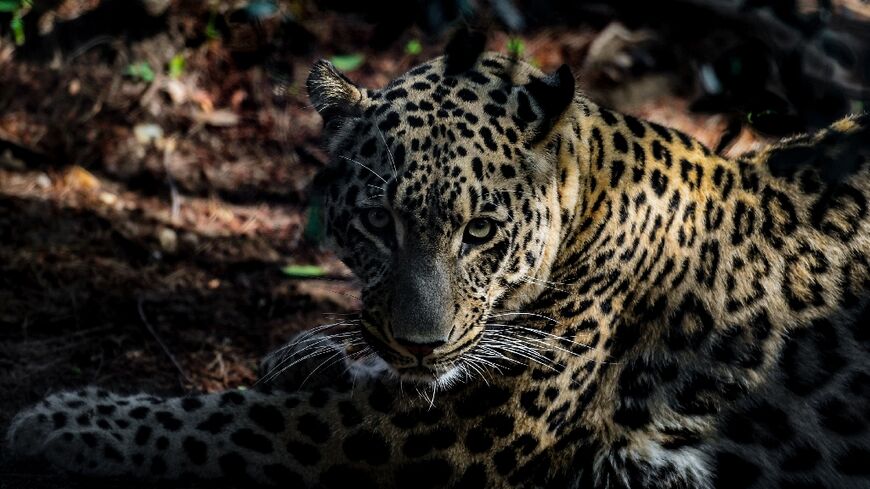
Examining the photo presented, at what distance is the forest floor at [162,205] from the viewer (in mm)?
7332

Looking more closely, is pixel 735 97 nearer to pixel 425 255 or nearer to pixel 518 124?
A: pixel 518 124

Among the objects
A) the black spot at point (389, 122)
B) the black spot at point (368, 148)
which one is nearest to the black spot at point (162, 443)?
the black spot at point (368, 148)

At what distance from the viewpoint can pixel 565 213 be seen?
5.49 metres

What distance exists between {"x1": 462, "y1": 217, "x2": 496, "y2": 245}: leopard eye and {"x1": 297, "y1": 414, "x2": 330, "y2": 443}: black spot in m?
1.22

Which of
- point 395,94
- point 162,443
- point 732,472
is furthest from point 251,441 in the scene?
point 732,472

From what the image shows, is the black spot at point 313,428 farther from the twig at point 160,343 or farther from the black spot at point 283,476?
the twig at point 160,343

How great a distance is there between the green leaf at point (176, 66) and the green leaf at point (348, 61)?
4.95 feet

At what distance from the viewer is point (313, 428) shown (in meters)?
5.54

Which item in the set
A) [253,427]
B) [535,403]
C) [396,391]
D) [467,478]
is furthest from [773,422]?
[253,427]

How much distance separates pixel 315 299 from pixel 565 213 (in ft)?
11.3

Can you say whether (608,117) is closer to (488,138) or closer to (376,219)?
(488,138)

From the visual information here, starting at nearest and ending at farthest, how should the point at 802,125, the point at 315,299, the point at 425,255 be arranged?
the point at 802,125, the point at 425,255, the point at 315,299

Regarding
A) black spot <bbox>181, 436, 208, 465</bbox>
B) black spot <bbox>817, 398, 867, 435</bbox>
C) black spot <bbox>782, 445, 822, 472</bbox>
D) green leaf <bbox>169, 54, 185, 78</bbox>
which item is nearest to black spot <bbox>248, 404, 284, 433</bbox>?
black spot <bbox>181, 436, 208, 465</bbox>

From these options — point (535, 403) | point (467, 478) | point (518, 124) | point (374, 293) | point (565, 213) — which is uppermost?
point (518, 124)
